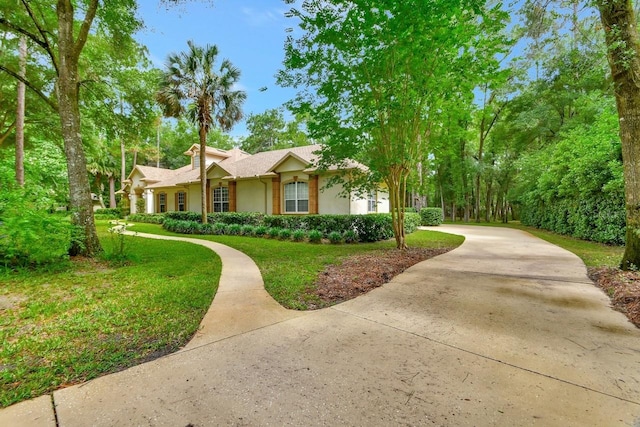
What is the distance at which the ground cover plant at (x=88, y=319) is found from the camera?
2627 mm

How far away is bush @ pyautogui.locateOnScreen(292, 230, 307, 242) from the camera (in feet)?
39.4

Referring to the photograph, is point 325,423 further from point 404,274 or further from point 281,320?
point 404,274

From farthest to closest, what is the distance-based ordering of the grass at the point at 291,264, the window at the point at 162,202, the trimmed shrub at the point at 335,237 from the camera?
the window at the point at 162,202
the trimmed shrub at the point at 335,237
the grass at the point at 291,264

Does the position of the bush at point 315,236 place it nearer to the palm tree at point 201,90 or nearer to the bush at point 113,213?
the palm tree at point 201,90

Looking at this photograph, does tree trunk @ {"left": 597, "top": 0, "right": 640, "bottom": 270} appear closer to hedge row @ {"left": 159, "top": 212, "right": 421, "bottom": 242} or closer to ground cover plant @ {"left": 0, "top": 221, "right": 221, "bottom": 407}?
hedge row @ {"left": 159, "top": 212, "right": 421, "bottom": 242}

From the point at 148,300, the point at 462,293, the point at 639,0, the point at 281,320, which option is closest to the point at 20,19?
the point at 148,300

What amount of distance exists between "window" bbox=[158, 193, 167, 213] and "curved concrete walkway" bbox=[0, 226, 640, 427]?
2474 cm

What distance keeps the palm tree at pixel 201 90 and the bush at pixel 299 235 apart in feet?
22.4

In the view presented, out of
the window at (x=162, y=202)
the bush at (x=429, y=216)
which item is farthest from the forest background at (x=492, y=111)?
the window at (x=162, y=202)

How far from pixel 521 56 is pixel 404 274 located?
6.68 m

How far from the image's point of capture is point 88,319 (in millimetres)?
3773

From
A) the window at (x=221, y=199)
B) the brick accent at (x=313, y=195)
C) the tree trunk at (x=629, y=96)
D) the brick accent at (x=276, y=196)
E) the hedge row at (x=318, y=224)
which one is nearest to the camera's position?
the tree trunk at (x=629, y=96)

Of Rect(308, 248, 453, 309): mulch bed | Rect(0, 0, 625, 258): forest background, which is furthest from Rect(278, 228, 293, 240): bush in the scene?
Rect(0, 0, 625, 258): forest background

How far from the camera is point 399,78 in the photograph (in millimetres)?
7602
